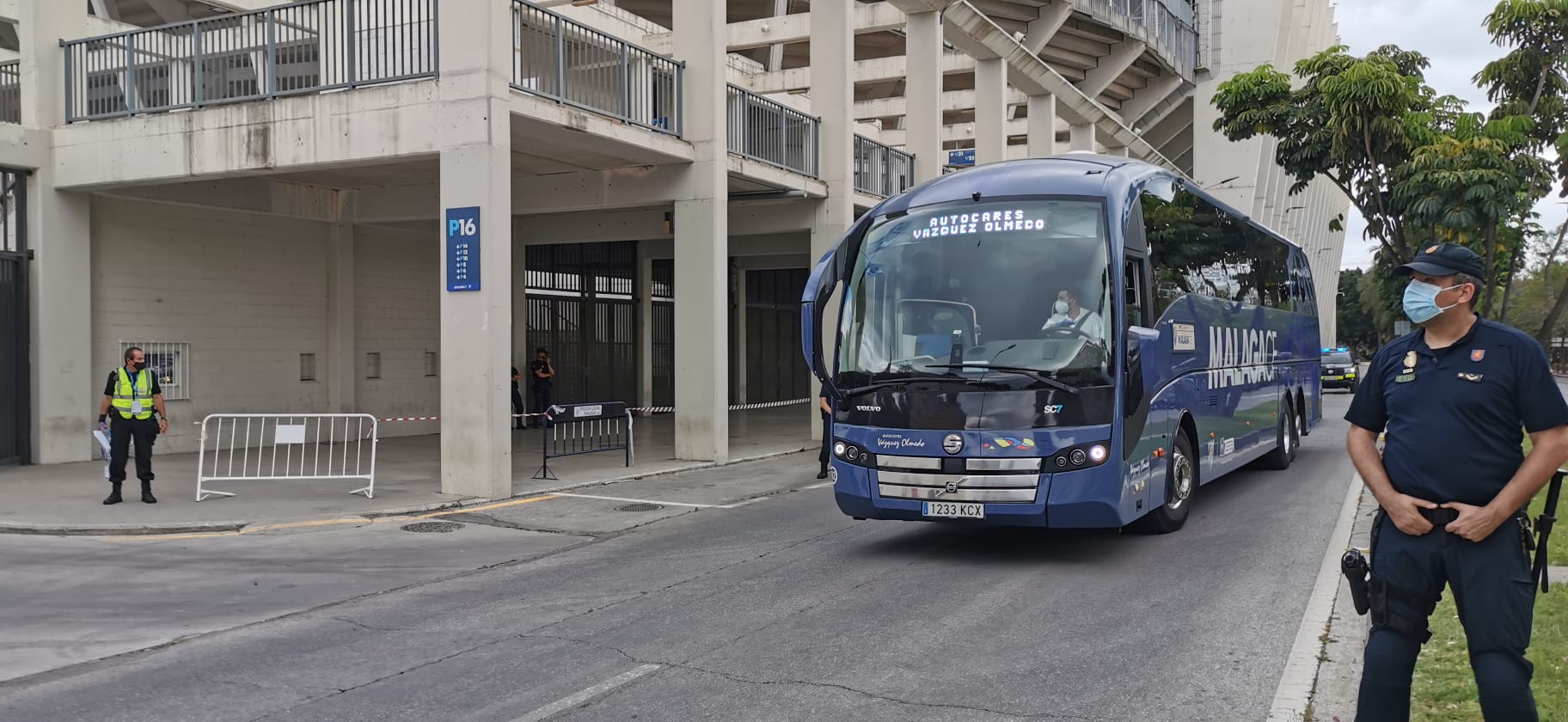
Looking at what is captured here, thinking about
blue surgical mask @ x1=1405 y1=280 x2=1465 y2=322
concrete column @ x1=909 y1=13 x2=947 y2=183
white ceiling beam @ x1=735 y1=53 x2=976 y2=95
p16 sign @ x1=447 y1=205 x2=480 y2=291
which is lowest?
blue surgical mask @ x1=1405 y1=280 x2=1465 y2=322

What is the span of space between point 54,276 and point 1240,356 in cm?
1553

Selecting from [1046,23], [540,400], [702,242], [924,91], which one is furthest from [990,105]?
[702,242]

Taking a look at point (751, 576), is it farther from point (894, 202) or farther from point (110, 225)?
point (110, 225)

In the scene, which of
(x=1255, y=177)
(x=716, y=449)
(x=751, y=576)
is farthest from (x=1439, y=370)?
(x=1255, y=177)

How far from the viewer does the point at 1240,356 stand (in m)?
13.3

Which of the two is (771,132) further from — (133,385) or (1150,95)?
(1150,95)

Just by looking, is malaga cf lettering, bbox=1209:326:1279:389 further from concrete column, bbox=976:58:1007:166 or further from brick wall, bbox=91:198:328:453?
brick wall, bbox=91:198:328:453

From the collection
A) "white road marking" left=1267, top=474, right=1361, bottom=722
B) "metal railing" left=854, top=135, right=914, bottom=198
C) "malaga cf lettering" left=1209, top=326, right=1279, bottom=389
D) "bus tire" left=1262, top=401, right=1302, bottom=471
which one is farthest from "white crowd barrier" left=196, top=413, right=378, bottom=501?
"bus tire" left=1262, top=401, right=1302, bottom=471

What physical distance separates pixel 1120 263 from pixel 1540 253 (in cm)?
6527

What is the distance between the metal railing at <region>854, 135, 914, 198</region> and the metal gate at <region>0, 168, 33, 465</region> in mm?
13813

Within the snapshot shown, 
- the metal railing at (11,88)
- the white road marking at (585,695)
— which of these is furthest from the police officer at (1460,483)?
the metal railing at (11,88)

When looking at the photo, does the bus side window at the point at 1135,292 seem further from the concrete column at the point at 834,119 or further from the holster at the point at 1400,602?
the concrete column at the point at 834,119

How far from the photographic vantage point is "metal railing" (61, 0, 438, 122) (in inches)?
Answer: 554

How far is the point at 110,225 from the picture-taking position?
56.4 feet
